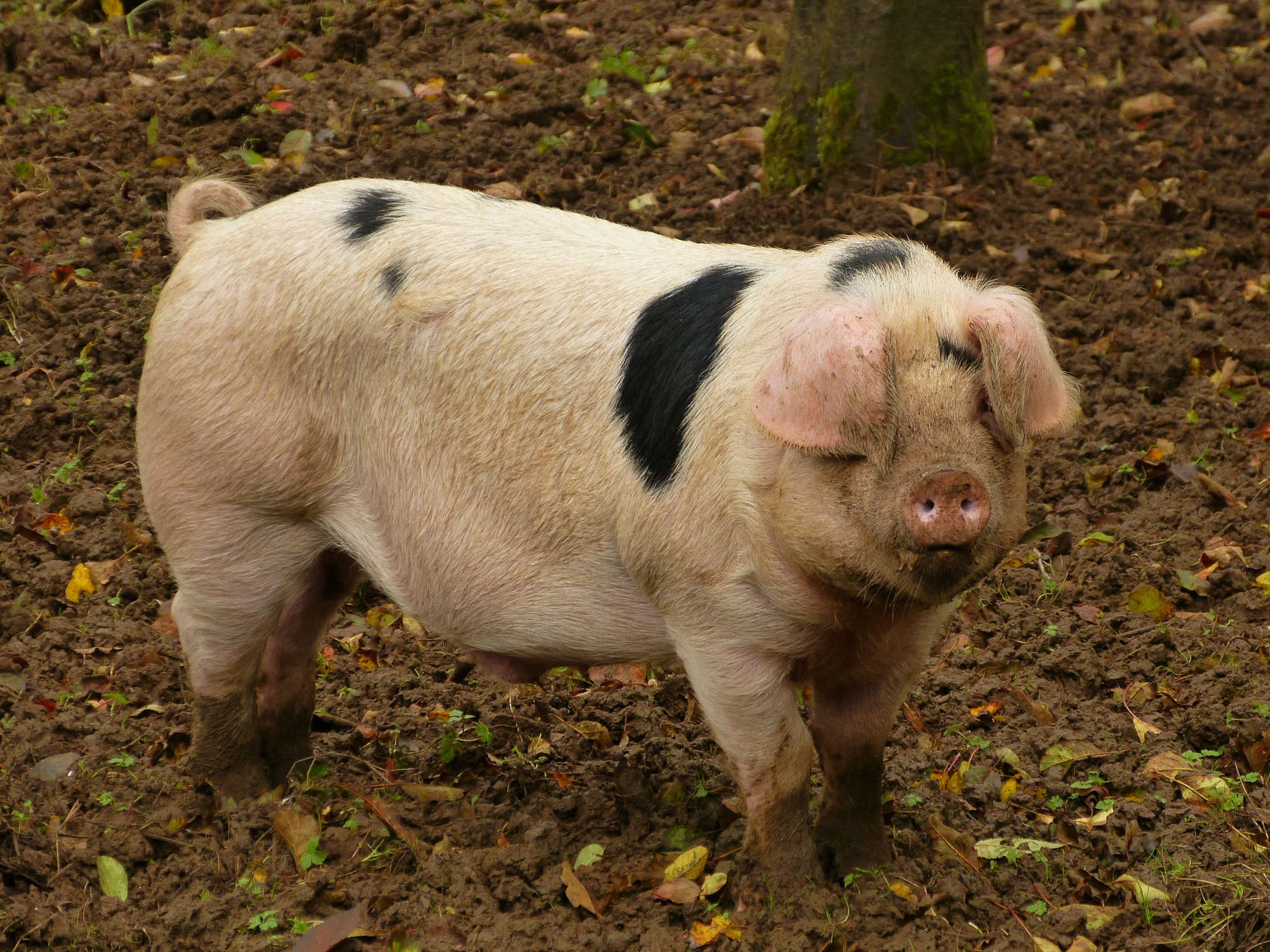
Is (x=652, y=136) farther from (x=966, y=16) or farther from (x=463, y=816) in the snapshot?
(x=463, y=816)

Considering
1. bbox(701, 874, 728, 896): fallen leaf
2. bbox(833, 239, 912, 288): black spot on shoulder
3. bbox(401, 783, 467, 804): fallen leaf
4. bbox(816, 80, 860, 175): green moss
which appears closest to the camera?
bbox(833, 239, 912, 288): black spot on shoulder

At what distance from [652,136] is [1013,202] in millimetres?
1980

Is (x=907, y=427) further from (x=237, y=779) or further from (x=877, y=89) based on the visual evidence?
(x=877, y=89)

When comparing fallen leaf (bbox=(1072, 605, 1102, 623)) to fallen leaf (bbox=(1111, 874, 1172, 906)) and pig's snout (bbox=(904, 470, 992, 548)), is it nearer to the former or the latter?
fallen leaf (bbox=(1111, 874, 1172, 906))

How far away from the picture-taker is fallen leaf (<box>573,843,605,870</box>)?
4.02 metres

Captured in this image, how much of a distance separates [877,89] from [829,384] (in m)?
4.60

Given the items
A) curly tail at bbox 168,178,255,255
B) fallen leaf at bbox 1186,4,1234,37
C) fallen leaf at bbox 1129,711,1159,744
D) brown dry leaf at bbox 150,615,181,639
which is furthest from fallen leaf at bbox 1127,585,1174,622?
fallen leaf at bbox 1186,4,1234,37

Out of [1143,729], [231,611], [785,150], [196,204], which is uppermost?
[196,204]

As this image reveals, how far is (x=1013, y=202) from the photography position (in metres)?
7.22

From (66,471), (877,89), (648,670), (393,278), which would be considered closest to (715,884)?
(648,670)

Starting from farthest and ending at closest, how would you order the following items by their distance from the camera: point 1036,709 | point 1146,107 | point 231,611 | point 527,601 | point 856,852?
1. point 1146,107
2. point 1036,709
3. point 231,611
4. point 856,852
5. point 527,601

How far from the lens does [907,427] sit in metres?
2.92

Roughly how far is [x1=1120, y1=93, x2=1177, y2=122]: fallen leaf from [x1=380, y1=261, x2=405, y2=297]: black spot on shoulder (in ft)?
19.2

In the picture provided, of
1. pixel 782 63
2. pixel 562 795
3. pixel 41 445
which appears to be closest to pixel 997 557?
pixel 562 795
